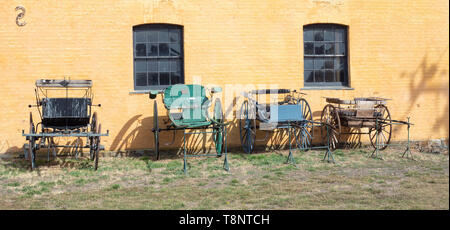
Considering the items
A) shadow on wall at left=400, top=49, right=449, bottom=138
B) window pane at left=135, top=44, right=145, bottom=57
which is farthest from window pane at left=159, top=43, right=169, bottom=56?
shadow on wall at left=400, top=49, right=449, bottom=138

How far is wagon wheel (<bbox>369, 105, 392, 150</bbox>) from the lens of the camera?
414 inches

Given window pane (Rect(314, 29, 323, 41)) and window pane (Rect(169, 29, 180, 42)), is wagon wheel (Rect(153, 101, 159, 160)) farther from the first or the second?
window pane (Rect(314, 29, 323, 41))

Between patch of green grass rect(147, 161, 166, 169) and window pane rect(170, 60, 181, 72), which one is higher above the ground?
window pane rect(170, 60, 181, 72)

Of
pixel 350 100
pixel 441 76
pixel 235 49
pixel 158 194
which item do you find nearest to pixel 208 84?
pixel 235 49

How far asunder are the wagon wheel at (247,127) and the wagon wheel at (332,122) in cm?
162

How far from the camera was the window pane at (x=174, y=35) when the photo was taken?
10.4 meters

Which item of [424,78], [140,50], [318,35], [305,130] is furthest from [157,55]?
[424,78]

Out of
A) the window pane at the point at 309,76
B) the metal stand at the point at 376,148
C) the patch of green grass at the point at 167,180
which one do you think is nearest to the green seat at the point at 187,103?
the patch of green grass at the point at 167,180

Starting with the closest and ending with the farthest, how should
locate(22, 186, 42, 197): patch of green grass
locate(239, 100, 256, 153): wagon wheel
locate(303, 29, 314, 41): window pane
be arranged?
locate(22, 186, 42, 197): patch of green grass < locate(239, 100, 256, 153): wagon wheel < locate(303, 29, 314, 41): window pane

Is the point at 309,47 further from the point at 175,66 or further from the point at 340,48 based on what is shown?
the point at 175,66

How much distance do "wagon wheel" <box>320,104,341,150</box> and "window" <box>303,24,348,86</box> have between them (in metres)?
0.68

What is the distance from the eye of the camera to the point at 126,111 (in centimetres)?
1020

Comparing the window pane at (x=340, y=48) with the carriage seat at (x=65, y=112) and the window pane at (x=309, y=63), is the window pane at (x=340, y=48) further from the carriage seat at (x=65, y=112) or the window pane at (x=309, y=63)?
the carriage seat at (x=65, y=112)

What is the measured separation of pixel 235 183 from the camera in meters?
7.94
